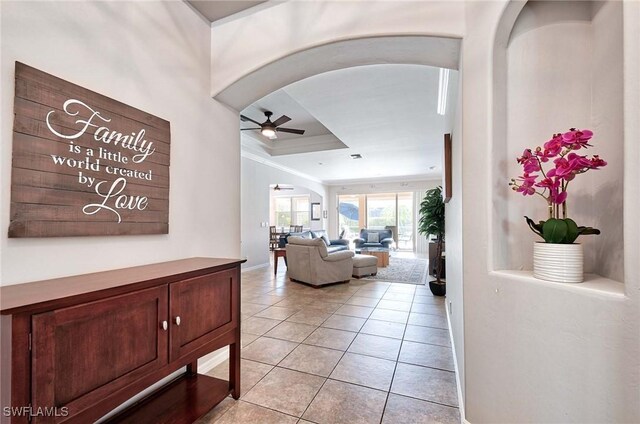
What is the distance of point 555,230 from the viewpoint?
126cm

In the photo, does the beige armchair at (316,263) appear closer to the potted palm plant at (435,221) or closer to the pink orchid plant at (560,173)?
the potted palm plant at (435,221)

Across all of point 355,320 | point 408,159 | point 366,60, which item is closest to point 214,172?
point 366,60

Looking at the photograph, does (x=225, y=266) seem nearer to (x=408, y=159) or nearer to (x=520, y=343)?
(x=520, y=343)

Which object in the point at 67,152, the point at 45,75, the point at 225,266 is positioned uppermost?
the point at 45,75

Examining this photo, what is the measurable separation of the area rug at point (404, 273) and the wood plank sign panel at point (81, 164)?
456cm

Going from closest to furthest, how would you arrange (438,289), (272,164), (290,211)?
(438,289), (272,164), (290,211)

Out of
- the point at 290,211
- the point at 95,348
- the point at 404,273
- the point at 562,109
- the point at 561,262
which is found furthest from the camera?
the point at 290,211

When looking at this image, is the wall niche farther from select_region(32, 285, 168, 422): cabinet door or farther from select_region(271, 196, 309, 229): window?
select_region(271, 196, 309, 229): window

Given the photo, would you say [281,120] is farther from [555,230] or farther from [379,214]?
[379,214]

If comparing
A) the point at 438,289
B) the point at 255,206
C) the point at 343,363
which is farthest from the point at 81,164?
the point at 255,206

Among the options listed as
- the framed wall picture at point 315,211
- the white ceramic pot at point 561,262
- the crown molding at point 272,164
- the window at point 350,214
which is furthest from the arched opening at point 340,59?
the window at point 350,214

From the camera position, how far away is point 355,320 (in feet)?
10.9

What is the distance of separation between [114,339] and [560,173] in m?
2.02

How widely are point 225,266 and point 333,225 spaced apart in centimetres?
926
